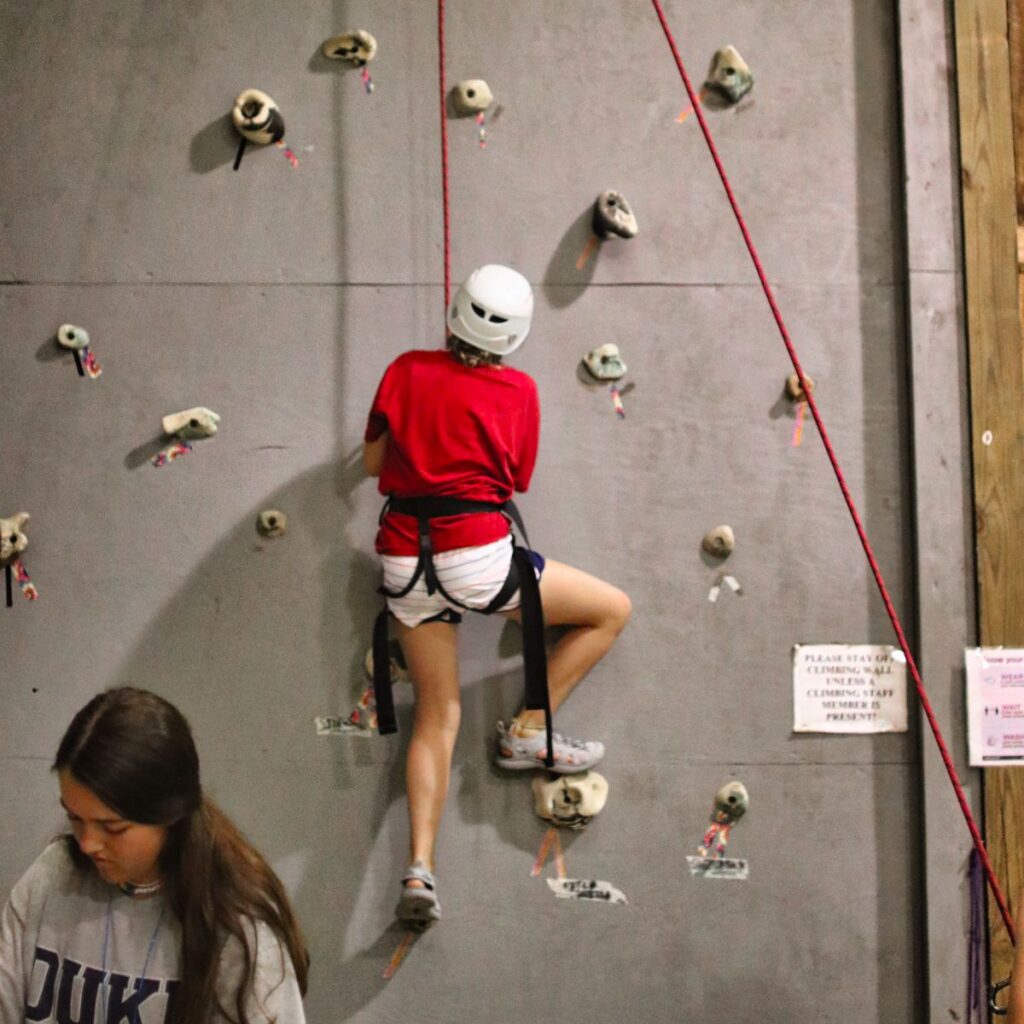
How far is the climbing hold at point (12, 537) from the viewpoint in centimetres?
253

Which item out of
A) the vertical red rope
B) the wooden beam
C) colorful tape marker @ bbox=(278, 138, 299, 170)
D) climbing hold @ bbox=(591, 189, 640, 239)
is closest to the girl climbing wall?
the vertical red rope

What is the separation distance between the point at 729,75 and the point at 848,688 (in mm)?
1491

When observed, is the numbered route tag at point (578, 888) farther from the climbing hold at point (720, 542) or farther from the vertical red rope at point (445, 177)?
the vertical red rope at point (445, 177)

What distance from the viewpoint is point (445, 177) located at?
2562mm

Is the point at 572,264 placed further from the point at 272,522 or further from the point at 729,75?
the point at 272,522

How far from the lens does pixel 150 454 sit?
2609mm

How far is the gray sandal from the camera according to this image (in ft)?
7.58

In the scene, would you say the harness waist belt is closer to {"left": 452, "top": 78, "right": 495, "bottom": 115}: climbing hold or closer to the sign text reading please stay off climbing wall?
the sign text reading please stay off climbing wall

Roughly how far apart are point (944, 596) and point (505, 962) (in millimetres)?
1328

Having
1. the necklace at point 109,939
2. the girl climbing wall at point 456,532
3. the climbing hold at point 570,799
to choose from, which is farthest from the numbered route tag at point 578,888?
the necklace at point 109,939

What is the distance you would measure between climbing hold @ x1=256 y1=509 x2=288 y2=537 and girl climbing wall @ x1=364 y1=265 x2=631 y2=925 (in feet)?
0.92

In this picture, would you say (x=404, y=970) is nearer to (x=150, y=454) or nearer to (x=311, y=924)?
(x=311, y=924)

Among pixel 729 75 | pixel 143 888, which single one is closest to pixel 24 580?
pixel 143 888

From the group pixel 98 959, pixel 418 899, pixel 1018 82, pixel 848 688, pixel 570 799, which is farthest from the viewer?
pixel 1018 82
